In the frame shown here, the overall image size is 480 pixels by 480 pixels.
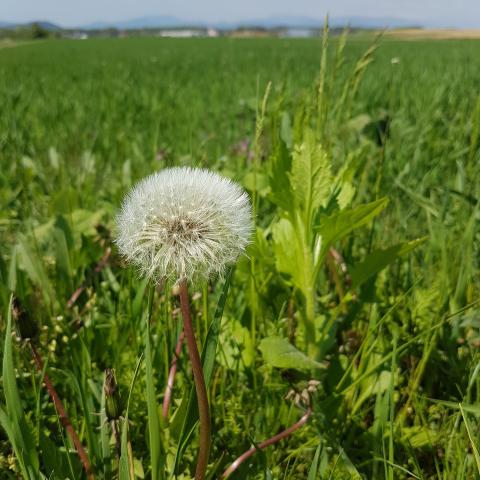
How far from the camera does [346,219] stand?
132cm

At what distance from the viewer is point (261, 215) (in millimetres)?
2676

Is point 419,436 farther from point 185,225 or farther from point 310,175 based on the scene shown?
point 185,225

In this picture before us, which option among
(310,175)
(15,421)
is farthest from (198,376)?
(310,175)

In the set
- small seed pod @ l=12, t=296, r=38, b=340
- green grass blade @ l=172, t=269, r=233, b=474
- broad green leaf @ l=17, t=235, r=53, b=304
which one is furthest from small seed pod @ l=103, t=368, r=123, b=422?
broad green leaf @ l=17, t=235, r=53, b=304

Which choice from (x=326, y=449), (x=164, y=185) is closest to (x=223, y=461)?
(x=326, y=449)

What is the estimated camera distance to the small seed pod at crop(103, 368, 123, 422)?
1.10m

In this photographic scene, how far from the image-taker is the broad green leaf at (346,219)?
1283 mm

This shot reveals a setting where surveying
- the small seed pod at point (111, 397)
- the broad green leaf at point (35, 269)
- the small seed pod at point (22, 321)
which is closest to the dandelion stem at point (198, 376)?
the small seed pod at point (111, 397)

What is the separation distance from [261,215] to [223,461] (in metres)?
1.44

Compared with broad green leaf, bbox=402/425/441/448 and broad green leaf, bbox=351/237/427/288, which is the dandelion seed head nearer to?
broad green leaf, bbox=351/237/427/288

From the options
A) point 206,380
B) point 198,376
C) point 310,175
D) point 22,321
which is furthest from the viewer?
point 310,175

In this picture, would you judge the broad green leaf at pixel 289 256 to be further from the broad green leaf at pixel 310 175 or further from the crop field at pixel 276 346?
the broad green leaf at pixel 310 175

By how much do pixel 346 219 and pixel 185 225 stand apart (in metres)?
0.44

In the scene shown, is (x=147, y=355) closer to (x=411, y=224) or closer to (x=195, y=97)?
(x=411, y=224)
